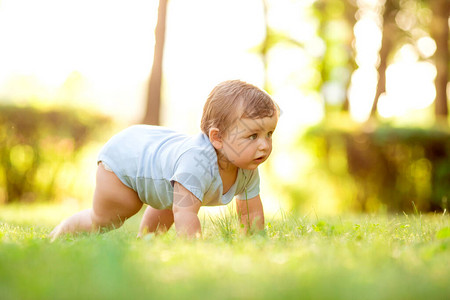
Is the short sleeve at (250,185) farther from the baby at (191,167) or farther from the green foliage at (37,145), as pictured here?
the green foliage at (37,145)

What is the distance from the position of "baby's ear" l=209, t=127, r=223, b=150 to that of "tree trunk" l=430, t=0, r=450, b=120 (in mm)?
10322

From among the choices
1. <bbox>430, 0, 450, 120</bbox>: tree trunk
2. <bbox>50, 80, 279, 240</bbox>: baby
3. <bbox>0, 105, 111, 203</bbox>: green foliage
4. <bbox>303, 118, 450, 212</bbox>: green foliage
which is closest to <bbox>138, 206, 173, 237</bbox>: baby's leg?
<bbox>50, 80, 279, 240</bbox>: baby

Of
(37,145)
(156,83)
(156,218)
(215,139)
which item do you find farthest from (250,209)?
(37,145)

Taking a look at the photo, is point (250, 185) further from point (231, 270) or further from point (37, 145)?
point (37, 145)

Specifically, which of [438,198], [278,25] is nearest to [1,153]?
[438,198]

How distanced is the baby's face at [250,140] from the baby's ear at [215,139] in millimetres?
63

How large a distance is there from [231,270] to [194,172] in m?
1.31

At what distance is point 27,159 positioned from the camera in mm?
8562

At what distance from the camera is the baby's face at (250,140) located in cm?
311

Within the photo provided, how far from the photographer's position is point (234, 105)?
10.3ft

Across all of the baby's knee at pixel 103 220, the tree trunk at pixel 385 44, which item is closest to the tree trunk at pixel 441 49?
the tree trunk at pixel 385 44

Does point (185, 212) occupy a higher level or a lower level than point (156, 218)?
higher

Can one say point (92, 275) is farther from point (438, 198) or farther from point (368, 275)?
point (438, 198)

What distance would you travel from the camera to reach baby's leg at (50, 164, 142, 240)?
3.56m
